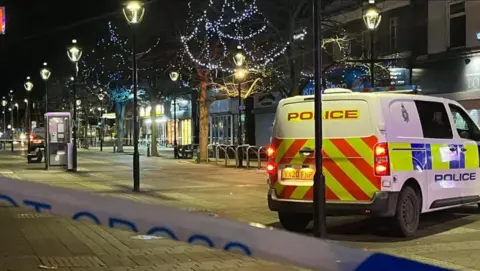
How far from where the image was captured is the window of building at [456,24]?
80.3 feet

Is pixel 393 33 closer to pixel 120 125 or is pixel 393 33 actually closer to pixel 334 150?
pixel 334 150

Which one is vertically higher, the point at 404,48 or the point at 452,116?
the point at 404,48

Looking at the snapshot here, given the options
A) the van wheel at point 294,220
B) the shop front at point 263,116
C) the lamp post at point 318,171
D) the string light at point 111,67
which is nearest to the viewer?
the lamp post at point 318,171

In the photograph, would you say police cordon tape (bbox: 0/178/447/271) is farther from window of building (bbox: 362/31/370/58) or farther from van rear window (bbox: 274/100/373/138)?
window of building (bbox: 362/31/370/58)

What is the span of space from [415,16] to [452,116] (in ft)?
57.0

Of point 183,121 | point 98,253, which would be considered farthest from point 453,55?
point 183,121

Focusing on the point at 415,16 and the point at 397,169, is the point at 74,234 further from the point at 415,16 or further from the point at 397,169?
the point at 415,16

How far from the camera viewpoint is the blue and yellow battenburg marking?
927cm

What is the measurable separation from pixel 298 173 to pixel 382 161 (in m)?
1.33

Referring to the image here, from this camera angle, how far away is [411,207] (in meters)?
9.59

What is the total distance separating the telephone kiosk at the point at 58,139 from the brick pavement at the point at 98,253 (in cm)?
1479

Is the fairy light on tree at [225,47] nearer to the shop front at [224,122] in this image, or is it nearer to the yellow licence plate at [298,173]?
the shop front at [224,122]

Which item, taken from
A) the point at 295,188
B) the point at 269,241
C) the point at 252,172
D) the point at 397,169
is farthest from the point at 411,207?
the point at 252,172

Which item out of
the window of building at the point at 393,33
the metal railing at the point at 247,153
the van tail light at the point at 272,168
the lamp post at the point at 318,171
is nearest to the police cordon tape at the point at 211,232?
the lamp post at the point at 318,171
